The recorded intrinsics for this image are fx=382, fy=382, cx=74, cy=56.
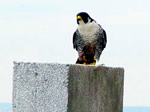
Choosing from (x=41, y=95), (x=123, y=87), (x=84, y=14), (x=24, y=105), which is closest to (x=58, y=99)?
(x=41, y=95)

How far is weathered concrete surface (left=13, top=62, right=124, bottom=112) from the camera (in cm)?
275

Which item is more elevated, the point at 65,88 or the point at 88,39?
the point at 88,39

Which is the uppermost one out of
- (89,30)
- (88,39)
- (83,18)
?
(83,18)

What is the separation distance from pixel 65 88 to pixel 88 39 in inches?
147

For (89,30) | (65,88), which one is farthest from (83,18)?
(65,88)

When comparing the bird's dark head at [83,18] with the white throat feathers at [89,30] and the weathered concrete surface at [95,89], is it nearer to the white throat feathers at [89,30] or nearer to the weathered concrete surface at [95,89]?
the white throat feathers at [89,30]

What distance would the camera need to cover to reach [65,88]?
272cm

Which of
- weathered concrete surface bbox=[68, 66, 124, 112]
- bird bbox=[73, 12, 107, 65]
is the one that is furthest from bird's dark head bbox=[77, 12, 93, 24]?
weathered concrete surface bbox=[68, 66, 124, 112]

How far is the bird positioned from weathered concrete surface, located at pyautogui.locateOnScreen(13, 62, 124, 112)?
118 inches

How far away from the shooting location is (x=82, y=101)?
286 centimetres

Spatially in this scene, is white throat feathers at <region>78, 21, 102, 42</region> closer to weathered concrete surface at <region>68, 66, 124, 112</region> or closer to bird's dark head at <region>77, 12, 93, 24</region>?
bird's dark head at <region>77, 12, 93, 24</region>

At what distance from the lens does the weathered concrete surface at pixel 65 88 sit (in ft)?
9.03

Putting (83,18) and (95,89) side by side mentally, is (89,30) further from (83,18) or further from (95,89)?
(95,89)

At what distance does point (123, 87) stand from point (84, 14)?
3.05 m
